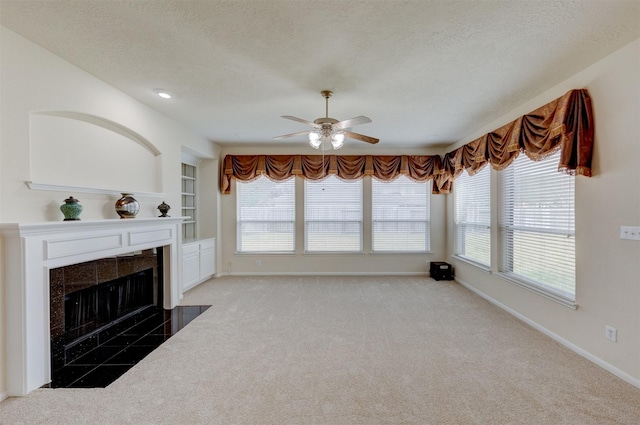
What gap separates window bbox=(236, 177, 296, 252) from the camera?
580 cm

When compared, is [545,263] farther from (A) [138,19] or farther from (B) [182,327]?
(A) [138,19]

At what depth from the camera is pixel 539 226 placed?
3.28 m

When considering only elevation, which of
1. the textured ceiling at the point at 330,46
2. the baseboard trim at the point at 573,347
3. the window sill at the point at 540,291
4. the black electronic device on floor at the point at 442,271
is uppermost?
the textured ceiling at the point at 330,46

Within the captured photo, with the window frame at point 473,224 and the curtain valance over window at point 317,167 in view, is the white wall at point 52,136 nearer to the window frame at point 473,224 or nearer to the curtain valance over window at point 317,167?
the curtain valance over window at point 317,167

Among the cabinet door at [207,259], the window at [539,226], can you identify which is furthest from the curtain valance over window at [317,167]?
the window at [539,226]

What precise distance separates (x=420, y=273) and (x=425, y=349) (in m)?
3.20

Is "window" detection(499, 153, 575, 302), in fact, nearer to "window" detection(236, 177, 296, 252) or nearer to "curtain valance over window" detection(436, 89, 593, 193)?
"curtain valance over window" detection(436, 89, 593, 193)

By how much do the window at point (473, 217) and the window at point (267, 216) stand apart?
3.20m

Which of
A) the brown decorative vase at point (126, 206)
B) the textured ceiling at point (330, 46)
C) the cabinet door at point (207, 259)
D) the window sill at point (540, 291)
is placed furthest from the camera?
the cabinet door at point (207, 259)

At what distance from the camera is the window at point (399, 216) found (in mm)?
5816

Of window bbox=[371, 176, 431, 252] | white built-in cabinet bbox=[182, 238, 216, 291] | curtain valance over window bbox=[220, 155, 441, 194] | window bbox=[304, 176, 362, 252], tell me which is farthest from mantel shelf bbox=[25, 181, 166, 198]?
window bbox=[371, 176, 431, 252]

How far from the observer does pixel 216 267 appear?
5.57 meters

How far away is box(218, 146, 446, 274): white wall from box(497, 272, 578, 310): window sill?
6.30 feet

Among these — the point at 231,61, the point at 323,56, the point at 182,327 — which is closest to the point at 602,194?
the point at 323,56
